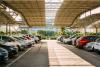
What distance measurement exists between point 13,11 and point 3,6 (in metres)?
11.3

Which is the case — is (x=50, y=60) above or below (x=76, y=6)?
below

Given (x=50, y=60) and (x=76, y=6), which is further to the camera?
(x=76, y=6)

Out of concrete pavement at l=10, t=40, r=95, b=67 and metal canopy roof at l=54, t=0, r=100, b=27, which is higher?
metal canopy roof at l=54, t=0, r=100, b=27

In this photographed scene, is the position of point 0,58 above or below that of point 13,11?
below

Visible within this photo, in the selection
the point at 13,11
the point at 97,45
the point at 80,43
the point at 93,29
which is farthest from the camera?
the point at 93,29

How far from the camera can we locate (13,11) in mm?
60281

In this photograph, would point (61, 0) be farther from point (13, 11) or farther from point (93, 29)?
point (93, 29)

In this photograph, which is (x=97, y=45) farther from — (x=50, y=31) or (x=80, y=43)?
(x=50, y=31)

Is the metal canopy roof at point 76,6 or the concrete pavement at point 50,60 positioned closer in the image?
the concrete pavement at point 50,60

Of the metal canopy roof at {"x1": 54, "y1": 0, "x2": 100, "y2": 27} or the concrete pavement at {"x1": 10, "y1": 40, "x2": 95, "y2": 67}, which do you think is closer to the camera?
the concrete pavement at {"x1": 10, "y1": 40, "x2": 95, "y2": 67}

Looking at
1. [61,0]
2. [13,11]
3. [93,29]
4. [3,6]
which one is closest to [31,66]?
[61,0]

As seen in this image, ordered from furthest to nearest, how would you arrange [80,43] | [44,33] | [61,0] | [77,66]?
[44,33] < [61,0] < [80,43] < [77,66]

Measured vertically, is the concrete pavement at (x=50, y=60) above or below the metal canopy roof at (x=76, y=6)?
below

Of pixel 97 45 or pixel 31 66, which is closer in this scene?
pixel 31 66
